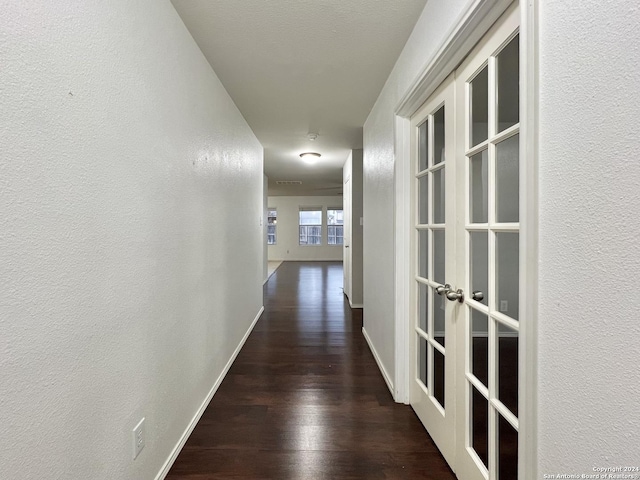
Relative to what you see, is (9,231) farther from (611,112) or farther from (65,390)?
(611,112)

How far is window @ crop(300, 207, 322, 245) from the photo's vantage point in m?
11.3

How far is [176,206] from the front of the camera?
1583mm

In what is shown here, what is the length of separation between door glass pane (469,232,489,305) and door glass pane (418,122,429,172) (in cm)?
69

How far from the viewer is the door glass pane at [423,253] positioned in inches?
71.3

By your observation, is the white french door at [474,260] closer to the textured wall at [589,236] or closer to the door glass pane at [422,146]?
the door glass pane at [422,146]

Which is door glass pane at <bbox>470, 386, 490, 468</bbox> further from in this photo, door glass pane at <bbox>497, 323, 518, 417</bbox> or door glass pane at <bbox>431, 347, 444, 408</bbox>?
door glass pane at <bbox>431, 347, 444, 408</bbox>

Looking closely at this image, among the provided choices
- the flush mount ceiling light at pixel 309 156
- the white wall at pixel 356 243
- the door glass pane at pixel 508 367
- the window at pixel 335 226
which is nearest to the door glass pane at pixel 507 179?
the door glass pane at pixel 508 367

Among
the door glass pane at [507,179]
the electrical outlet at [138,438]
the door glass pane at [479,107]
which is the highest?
the door glass pane at [479,107]

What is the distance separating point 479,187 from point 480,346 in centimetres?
67

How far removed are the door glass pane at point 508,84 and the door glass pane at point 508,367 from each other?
0.74 metres

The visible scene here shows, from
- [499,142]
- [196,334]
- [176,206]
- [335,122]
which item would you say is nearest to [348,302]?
[335,122]

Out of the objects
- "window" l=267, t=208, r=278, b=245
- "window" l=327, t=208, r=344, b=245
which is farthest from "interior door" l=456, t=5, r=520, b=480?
"window" l=267, t=208, r=278, b=245

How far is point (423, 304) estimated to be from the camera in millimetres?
1867

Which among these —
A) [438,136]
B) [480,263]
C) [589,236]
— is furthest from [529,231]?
[438,136]
